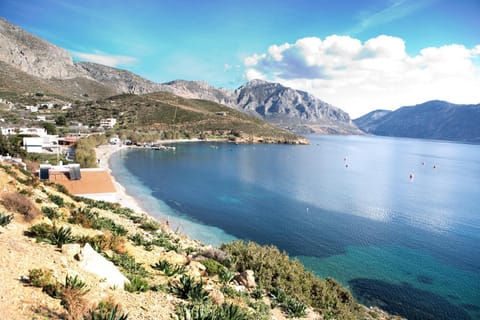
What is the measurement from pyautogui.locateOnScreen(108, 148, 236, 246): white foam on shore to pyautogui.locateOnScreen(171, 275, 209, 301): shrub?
17144mm

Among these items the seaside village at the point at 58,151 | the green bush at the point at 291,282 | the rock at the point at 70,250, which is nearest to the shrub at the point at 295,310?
the green bush at the point at 291,282

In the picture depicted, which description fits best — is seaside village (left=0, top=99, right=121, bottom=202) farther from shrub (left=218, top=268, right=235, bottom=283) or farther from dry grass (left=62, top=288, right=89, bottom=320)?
dry grass (left=62, top=288, right=89, bottom=320)

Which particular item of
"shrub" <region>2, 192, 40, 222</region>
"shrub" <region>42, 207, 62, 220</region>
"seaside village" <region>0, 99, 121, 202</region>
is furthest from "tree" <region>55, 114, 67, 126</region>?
"shrub" <region>2, 192, 40, 222</region>

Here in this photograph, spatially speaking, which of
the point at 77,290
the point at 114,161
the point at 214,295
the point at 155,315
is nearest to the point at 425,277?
the point at 214,295

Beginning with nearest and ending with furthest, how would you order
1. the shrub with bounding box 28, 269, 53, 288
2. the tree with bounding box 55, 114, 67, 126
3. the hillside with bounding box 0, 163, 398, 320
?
the hillside with bounding box 0, 163, 398, 320 < the shrub with bounding box 28, 269, 53, 288 < the tree with bounding box 55, 114, 67, 126

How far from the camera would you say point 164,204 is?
36.8m

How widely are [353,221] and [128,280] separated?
30.9 metres

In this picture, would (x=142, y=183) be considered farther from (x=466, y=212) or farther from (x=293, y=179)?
(x=466, y=212)

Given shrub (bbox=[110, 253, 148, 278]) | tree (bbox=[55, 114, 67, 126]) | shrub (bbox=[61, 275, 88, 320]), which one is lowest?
shrub (bbox=[110, 253, 148, 278])

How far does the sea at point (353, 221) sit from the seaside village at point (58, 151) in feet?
23.5

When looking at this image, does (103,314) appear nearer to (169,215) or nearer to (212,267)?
(212,267)

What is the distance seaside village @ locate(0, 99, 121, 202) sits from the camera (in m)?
27.7

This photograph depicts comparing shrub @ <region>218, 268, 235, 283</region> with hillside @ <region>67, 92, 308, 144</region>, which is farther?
hillside @ <region>67, 92, 308, 144</region>

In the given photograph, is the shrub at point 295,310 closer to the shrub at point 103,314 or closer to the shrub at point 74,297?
the shrub at point 103,314
